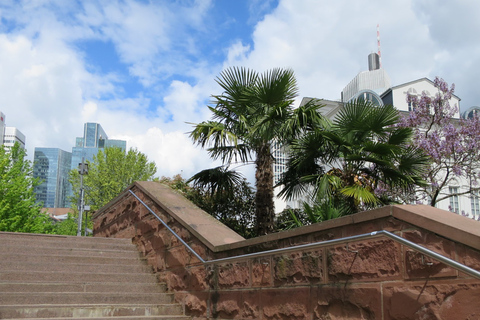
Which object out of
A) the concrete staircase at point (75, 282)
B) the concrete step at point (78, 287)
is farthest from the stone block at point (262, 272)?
the concrete step at point (78, 287)

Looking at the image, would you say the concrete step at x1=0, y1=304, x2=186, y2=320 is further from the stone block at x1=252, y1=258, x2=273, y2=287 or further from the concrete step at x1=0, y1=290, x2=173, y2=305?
the stone block at x1=252, y1=258, x2=273, y2=287

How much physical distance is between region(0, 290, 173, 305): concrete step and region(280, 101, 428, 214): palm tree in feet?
13.6

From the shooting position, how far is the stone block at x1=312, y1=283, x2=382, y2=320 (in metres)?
3.19

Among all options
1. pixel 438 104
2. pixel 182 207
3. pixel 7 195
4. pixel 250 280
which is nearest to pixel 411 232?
pixel 250 280

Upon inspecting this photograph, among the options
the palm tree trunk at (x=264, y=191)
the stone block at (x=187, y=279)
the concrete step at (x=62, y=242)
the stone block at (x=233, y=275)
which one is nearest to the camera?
the stone block at (x=233, y=275)

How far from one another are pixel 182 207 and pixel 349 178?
13.3 ft

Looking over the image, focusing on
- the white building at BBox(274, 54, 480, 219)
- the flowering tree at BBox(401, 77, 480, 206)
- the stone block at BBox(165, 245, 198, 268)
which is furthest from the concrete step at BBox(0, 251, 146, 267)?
the white building at BBox(274, 54, 480, 219)

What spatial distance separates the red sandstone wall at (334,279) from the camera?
2.76 m

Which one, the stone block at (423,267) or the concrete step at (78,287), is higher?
the stone block at (423,267)

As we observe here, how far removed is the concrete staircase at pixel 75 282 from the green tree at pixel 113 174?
96.1ft

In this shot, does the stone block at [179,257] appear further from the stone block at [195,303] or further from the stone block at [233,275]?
the stone block at [233,275]

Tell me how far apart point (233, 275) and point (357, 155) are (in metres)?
4.67

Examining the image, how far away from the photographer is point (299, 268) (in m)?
4.04

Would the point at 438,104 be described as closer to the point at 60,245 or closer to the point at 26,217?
the point at 60,245
